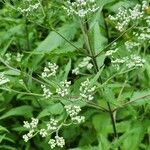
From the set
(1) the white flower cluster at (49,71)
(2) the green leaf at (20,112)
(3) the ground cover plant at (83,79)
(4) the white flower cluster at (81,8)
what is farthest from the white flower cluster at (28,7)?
(2) the green leaf at (20,112)

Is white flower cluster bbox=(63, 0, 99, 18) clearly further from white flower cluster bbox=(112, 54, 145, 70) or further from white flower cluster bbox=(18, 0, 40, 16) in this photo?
white flower cluster bbox=(112, 54, 145, 70)

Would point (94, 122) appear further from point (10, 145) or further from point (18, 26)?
point (18, 26)

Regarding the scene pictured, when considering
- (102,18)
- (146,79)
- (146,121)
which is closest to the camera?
(146,121)

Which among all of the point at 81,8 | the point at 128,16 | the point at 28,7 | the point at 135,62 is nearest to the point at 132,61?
the point at 135,62

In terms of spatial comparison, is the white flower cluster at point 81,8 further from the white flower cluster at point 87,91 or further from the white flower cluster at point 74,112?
the white flower cluster at point 74,112

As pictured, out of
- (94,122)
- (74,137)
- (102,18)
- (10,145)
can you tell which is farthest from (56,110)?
(102,18)

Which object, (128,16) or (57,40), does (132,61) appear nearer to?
(128,16)

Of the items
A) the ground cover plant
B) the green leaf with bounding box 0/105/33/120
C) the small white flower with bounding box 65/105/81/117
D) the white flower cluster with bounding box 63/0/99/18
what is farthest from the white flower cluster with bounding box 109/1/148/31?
the green leaf with bounding box 0/105/33/120
